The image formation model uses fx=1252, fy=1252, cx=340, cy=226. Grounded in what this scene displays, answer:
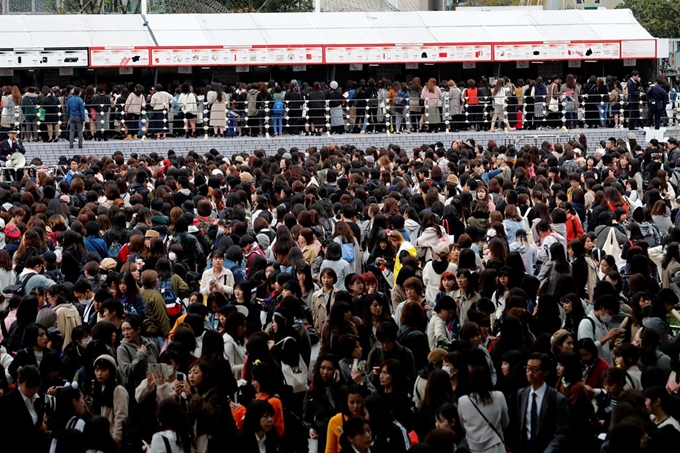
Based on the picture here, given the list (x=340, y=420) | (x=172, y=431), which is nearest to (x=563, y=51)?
(x=340, y=420)

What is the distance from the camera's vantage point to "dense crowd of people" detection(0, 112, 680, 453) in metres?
8.52

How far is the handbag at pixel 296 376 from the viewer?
9.66 m

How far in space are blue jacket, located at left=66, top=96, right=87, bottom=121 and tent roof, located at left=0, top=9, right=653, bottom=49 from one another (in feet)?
16.9

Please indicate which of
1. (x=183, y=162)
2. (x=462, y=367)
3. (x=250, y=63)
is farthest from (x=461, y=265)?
(x=250, y=63)

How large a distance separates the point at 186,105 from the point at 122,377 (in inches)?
736

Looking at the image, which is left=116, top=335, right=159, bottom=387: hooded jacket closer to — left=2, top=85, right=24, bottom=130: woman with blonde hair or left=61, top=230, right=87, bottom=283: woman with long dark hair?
left=61, top=230, right=87, bottom=283: woman with long dark hair

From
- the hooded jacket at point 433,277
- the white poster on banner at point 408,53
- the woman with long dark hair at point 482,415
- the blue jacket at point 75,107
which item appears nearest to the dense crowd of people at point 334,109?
the blue jacket at point 75,107

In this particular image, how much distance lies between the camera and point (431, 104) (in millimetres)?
28297

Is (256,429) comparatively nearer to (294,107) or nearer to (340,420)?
(340,420)

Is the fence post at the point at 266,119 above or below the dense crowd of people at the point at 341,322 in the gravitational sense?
above

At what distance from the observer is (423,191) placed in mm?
16656

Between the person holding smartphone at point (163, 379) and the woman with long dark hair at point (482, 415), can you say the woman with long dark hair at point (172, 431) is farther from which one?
the woman with long dark hair at point (482, 415)

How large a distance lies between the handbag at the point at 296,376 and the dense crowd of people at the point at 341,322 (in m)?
0.02

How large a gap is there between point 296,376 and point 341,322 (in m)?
0.58
